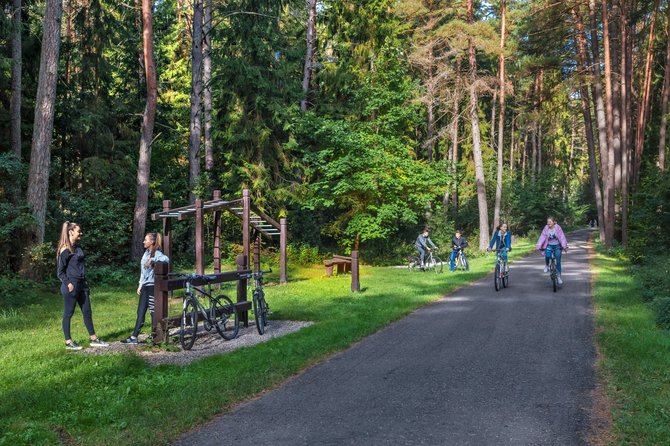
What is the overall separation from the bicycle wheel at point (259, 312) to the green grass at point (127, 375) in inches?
28.6

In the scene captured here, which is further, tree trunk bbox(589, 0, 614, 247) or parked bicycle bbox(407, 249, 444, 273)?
tree trunk bbox(589, 0, 614, 247)

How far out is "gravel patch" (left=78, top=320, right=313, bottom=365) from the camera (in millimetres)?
8203

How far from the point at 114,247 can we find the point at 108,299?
619 cm

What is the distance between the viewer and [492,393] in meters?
6.10

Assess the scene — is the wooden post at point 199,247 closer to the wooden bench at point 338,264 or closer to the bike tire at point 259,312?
the bike tire at point 259,312

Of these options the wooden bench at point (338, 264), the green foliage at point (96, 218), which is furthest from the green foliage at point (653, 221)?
the green foliage at point (96, 218)

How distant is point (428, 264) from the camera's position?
22.2 metres

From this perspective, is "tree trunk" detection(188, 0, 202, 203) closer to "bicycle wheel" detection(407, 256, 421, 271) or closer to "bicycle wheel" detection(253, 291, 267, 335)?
"bicycle wheel" detection(407, 256, 421, 271)

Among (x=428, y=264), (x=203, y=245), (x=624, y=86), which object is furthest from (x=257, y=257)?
(x=624, y=86)

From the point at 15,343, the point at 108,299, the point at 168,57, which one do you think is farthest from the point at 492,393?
the point at 168,57

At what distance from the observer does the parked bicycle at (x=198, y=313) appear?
877 cm

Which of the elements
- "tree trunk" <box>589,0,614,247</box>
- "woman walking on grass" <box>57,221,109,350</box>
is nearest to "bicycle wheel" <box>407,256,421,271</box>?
"tree trunk" <box>589,0,614,247</box>

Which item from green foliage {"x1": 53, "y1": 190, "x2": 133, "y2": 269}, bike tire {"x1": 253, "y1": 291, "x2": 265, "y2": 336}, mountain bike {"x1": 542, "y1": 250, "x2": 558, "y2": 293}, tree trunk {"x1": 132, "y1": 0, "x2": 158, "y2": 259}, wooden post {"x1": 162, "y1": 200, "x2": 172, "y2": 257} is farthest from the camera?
tree trunk {"x1": 132, "y1": 0, "x2": 158, "y2": 259}

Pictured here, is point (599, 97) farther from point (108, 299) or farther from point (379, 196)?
point (108, 299)
